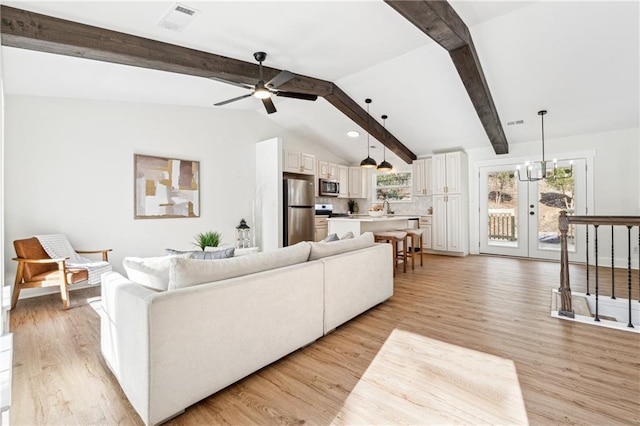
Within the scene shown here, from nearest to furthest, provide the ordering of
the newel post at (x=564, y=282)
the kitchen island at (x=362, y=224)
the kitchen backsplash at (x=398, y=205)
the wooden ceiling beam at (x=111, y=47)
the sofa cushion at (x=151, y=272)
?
the sofa cushion at (x=151, y=272) < the wooden ceiling beam at (x=111, y=47) < the newel post at (x=564, y=282) < the kitchen island at (x=362, y=224) < the kitchen backsplash at (x=398, y=205)

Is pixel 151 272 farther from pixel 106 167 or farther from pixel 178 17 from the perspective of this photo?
pixel 106 167

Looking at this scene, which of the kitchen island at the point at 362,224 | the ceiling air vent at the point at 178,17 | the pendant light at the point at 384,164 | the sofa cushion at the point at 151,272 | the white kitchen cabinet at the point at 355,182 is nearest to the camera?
the sofa cushion at the point at 151,272

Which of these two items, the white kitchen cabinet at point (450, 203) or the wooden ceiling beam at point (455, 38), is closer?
the wooden ceiling beam at point (455, 38)

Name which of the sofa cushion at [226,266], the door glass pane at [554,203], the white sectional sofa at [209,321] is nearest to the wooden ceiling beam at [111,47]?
the white sectional sofa at [209,321]

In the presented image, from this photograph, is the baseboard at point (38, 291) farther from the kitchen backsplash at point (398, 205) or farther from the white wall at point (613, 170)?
the white wall at point (613, 170)

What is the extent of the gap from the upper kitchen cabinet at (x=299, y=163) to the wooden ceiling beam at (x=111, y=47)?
2.06m

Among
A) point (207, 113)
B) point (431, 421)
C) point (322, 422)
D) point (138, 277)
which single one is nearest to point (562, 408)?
point (431, 421)

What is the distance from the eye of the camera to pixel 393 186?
801cm

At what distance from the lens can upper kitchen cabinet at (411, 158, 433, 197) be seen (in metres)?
7.24

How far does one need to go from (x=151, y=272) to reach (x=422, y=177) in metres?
6.66

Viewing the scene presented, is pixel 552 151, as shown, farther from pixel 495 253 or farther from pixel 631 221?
pixel 631 221

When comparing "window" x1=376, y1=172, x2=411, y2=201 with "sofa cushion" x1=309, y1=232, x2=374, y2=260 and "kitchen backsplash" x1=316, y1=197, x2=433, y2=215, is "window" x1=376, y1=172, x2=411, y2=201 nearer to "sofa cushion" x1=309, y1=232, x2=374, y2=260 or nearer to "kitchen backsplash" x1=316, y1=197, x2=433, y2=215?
"kitchen backsplash" x1=316, y1=197, x2=433, y2=215

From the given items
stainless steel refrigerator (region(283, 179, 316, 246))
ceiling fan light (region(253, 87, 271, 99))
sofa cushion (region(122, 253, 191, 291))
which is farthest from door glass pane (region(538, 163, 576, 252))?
sofa cushion (region(122, 253, 191, 291))

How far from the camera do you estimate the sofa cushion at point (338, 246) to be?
261 centimetres
